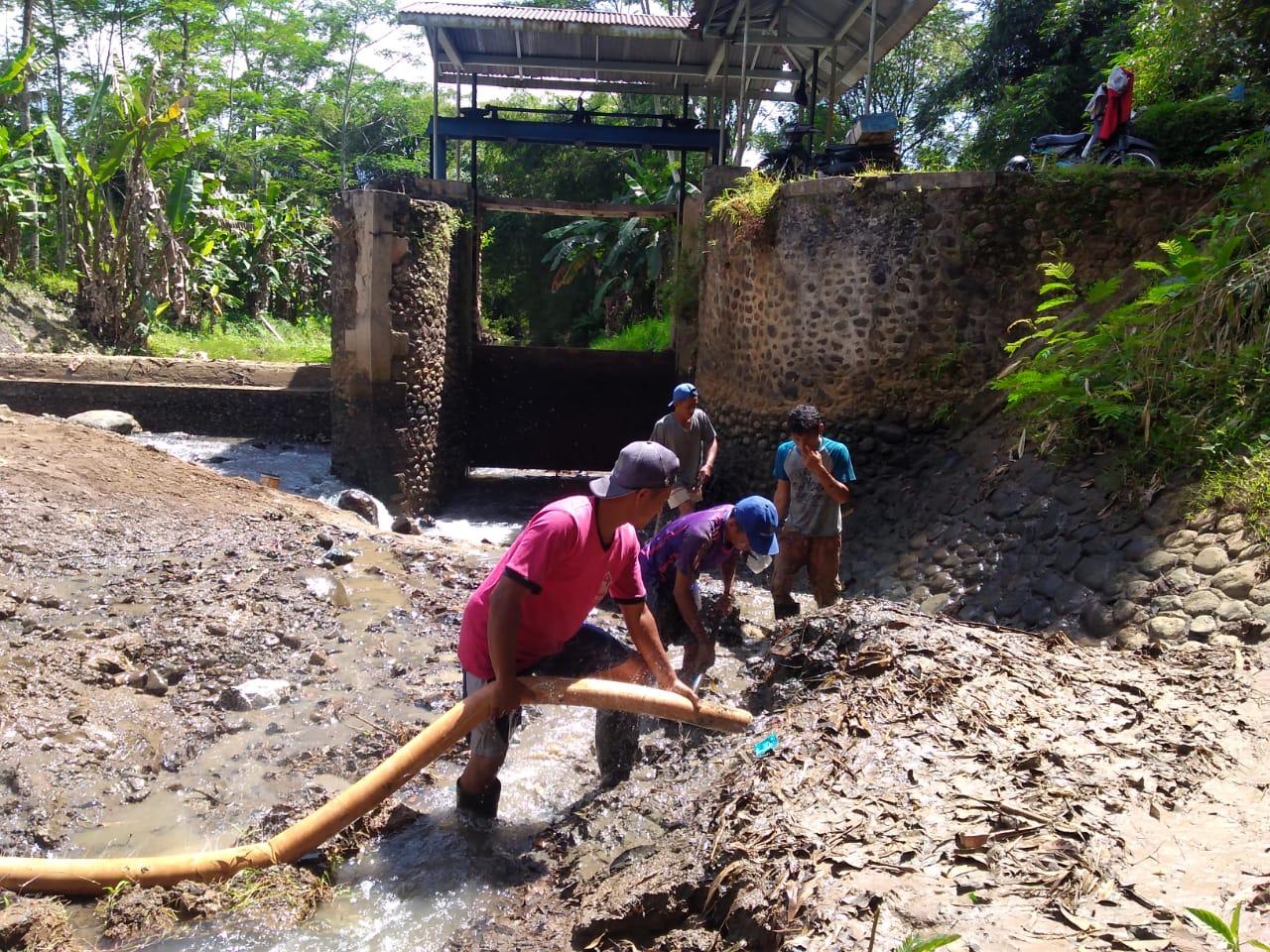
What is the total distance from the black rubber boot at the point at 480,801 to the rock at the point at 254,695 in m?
1.68

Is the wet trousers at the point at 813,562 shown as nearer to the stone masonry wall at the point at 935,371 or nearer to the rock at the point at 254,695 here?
the stone masonry wall at the point at 935,371

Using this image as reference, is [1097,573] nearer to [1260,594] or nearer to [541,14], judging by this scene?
[1260,594]

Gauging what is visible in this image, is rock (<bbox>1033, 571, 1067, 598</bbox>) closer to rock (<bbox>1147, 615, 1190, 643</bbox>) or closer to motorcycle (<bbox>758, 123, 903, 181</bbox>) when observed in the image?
rock (<bbox>1147, 615, 1190, 643</bbox>)

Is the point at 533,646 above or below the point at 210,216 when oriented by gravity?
below

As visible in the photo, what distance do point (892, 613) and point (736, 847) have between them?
184cm

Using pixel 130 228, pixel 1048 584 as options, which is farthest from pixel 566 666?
pixel 130 228

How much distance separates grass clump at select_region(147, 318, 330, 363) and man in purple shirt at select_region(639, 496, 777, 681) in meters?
14.4

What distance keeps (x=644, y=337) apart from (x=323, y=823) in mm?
14272

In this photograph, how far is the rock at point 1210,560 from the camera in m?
5.01

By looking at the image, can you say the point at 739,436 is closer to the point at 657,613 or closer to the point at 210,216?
the point at 657,613

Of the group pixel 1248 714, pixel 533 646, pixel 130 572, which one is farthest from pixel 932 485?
pixel 130 572

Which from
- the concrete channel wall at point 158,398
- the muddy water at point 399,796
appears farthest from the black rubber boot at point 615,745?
the concrete channel wall at point 158,398

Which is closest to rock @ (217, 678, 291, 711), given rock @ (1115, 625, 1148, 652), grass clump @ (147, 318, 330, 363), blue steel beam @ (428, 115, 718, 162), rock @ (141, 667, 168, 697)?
rock @ (141, 667, 168, 697)

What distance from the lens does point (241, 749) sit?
448 centimetres
